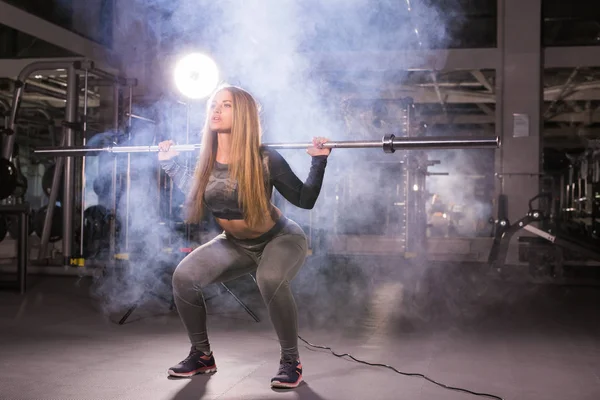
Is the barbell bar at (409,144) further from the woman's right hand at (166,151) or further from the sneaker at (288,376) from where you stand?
the sneaker at (288,376)

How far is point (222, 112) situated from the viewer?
8.12ft

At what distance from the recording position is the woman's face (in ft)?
8.12

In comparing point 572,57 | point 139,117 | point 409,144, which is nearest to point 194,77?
point 139,117

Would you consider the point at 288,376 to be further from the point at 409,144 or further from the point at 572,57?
the point at 572,57

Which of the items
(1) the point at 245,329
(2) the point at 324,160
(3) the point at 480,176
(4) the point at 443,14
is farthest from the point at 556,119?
(2) the point at 324,160

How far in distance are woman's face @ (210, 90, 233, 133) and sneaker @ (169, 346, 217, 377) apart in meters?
0.86

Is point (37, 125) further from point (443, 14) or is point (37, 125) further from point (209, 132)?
point (209, 132)

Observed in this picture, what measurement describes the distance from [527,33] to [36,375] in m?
6.55

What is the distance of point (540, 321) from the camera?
416 cm

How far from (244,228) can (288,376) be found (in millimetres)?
549

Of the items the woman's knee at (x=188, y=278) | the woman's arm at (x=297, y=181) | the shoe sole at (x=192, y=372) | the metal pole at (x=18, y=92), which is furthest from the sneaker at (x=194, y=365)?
the metal pole at (x=18, y=92)

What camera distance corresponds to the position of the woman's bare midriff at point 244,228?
2482 millimetres

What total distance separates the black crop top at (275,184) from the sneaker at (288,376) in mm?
563

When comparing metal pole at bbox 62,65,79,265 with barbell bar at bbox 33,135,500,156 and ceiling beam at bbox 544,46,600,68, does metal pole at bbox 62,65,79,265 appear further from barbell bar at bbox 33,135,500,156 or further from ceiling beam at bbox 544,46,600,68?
ceiling beam at bbox 544,46,600,68
